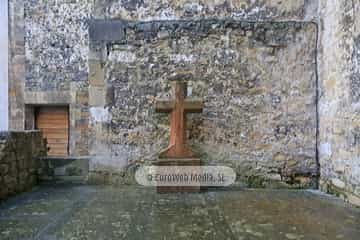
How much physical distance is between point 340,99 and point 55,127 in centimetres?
578

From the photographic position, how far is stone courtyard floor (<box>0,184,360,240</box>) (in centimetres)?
258

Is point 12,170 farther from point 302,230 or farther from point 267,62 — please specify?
point 267,62

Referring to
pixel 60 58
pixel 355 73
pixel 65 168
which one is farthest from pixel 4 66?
pixel 355 73

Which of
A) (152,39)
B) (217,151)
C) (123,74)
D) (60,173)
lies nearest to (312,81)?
(217,151)

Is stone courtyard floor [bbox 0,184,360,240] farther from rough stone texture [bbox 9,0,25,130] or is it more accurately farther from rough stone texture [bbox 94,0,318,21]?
rough stone texture [bbox 9,0,25,130]

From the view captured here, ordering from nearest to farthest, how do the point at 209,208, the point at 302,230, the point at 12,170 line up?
1. the point at 302,230
2. the point at 209,208
3. the point at 12,170

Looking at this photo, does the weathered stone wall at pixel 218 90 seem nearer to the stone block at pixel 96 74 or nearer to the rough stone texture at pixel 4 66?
the stone block at pixel 96 74

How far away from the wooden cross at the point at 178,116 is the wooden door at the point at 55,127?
379 cm

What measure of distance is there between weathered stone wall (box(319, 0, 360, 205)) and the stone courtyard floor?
12.3 inches

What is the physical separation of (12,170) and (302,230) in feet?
10.2

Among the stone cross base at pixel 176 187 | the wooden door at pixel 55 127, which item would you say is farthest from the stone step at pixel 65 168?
the wooden door at pixel 55 127

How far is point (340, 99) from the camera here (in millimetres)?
3836

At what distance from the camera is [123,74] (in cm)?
463

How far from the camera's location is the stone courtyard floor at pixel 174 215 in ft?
8.46
